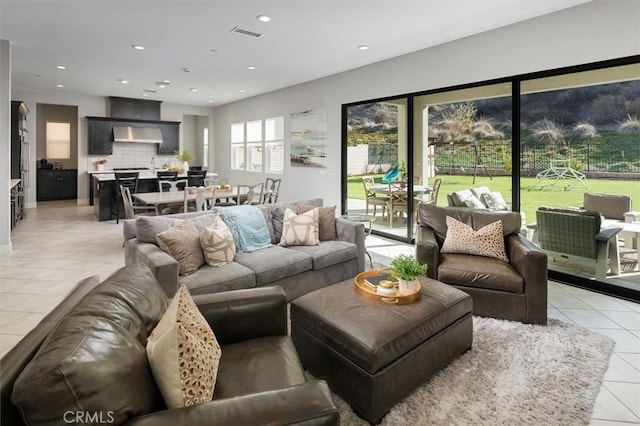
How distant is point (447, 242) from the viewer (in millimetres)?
3723

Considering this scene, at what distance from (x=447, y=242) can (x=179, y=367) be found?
9.86 feet

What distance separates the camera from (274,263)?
333 cm

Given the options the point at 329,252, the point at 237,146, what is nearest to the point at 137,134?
the point at 237,146

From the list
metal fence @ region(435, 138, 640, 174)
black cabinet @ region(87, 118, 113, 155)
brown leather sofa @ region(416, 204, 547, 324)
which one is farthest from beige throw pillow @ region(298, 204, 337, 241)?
black cabinet @ region(87, 118, 113, 155)

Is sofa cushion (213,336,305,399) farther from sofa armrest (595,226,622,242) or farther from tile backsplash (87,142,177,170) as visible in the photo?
tile backsplash (87,142,177,170)

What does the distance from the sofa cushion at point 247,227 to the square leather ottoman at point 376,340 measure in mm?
1304

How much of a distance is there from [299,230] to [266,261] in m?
0.67

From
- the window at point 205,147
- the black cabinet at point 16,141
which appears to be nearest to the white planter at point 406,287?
the black cabinet at point 16,141

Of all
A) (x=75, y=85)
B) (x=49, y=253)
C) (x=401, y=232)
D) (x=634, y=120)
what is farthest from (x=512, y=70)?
(x=75, y=85)

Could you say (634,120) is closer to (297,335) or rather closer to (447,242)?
(447,242)

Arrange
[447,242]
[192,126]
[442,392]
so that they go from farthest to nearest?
1. [192,126]
2. [447,242]
3. [442,392]

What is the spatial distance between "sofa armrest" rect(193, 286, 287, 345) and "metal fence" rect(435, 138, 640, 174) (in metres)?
3.87

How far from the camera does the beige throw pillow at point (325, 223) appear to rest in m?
4.16

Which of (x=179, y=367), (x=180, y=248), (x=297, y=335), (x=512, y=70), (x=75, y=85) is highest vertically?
(x=75, y=85)
